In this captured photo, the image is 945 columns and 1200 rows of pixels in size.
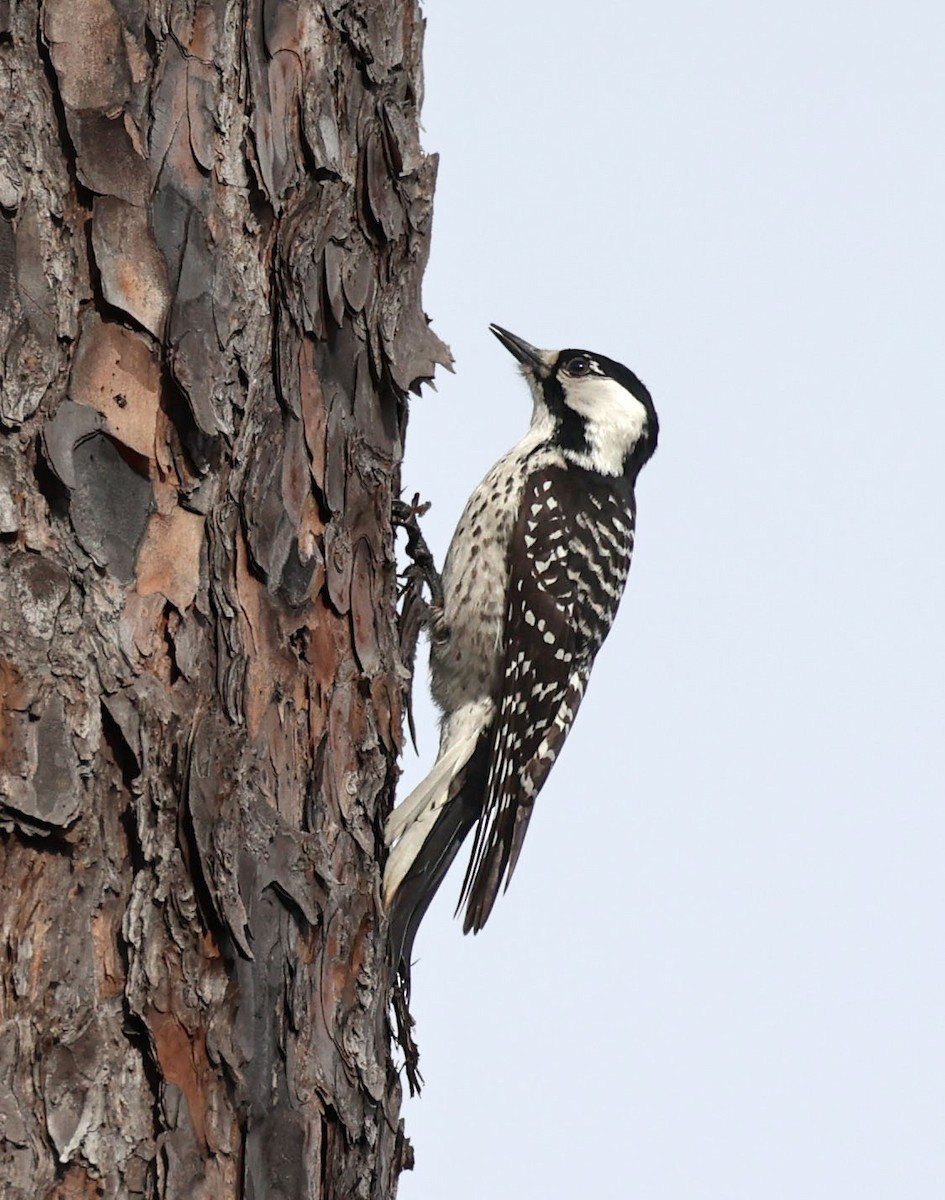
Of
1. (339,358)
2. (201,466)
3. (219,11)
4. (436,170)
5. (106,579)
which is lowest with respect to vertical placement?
(106,579)

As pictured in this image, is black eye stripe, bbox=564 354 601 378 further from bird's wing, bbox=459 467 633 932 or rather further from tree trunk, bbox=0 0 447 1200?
tree trunk, bbox=0 0 447 1200

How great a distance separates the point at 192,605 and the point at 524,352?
3.80m

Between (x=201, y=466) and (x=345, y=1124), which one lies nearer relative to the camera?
(x=201, y=466)

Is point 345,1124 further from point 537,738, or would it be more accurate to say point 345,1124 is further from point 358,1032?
point 537,738

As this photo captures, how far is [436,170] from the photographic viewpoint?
316 centimetres

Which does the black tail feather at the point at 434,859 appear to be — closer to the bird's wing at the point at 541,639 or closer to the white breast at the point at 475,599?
the bird's wing at the point at 541,639

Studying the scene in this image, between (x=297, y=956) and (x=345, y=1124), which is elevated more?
(x=297, y=956)

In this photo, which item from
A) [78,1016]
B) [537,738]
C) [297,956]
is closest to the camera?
[78,1016]

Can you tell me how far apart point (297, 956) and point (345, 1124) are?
1.02 ft

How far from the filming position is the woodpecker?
15.0 ft

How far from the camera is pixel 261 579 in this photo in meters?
2.62

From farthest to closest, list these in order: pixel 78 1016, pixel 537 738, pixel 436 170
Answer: pixel 537 738 < pixel 436 170 < pixel 78 1016

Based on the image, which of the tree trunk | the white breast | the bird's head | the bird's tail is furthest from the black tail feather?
the bird's head

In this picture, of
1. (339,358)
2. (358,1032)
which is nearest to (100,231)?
(339,358)
